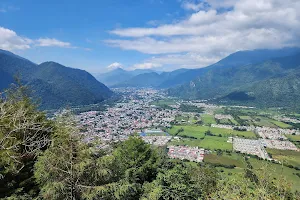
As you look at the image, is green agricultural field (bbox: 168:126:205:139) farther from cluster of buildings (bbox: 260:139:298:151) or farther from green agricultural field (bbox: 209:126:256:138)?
cluster of buildings (bbox: 260:139:298:151)

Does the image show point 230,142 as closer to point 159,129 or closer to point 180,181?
point 159,129

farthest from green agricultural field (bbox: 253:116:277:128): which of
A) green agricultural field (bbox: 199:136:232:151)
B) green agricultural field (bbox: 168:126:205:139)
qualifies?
green agricultural field (bbox: 199:136:232:151)

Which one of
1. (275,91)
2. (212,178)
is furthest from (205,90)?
(212,178)

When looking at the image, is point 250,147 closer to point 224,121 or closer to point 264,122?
point 224,121

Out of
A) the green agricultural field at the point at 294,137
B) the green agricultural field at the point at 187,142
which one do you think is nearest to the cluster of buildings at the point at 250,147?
the green agricultural field at the point at 187,142

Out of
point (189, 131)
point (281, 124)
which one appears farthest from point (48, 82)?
Answer: point (281, 124)
